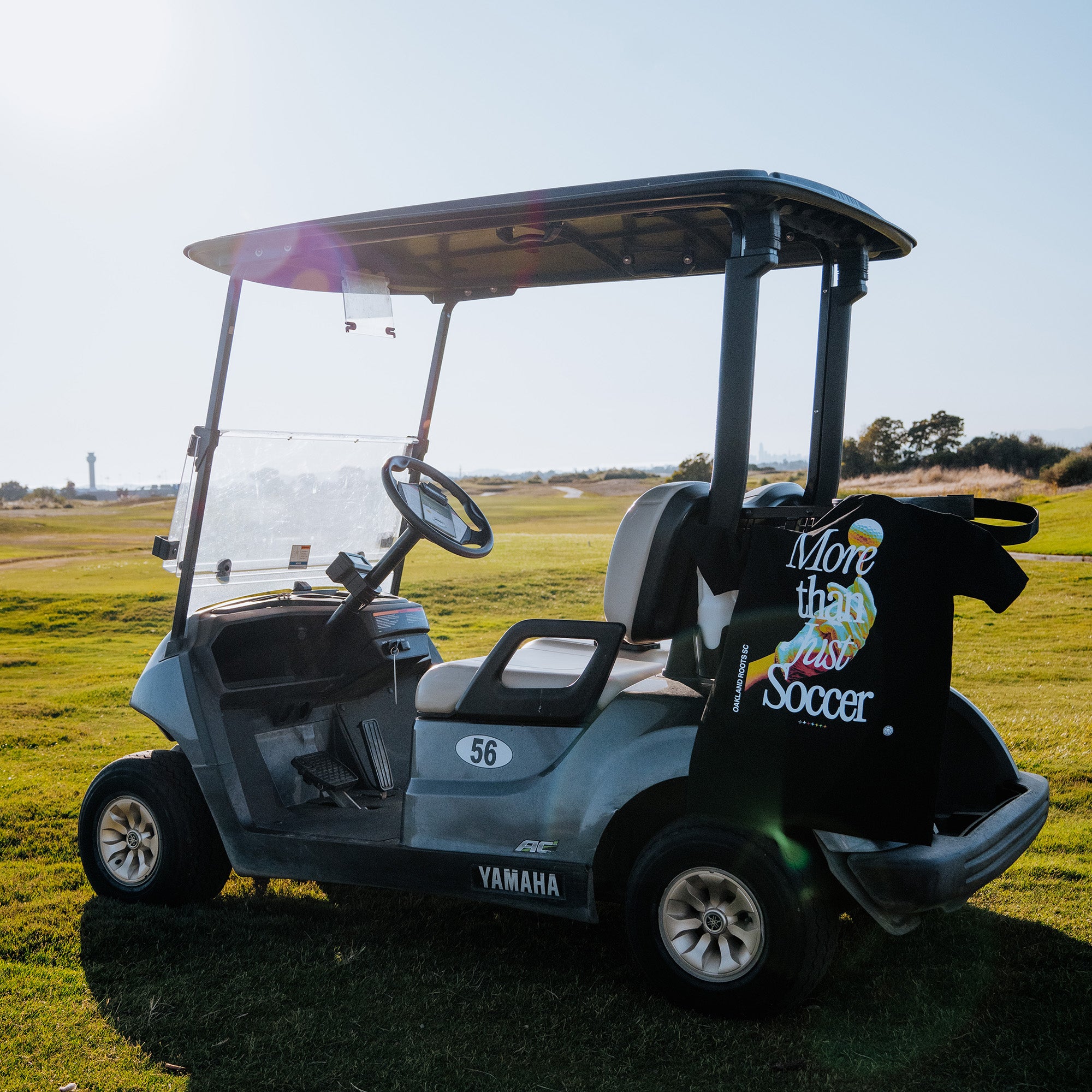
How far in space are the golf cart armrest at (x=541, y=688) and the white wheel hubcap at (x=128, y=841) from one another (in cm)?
137

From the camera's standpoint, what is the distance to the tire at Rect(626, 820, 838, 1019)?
2.60 m

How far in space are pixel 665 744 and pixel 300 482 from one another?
2125 millimetres

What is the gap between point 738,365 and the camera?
280 cm

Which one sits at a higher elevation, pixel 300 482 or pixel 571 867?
pixel 300 482

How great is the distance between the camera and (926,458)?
3938 centimetres

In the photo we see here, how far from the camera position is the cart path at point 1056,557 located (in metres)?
16.3

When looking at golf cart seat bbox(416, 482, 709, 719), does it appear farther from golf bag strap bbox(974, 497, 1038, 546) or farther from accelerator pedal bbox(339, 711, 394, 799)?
accelerator pedal bbox(339, 711, 394, 799)

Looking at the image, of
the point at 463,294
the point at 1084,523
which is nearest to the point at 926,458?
the point at 1084,523

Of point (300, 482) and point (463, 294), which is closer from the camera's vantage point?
point (300, 482)

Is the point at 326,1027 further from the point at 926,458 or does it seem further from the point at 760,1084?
the point at 926,458

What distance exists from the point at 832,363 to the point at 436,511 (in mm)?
1550

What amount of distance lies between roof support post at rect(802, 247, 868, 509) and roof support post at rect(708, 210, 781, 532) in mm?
603

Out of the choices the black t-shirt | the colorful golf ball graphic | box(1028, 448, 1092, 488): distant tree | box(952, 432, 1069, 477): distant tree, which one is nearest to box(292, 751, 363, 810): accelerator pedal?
the black t-shirt

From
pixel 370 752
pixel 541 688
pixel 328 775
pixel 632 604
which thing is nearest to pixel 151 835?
pixel 328 775
